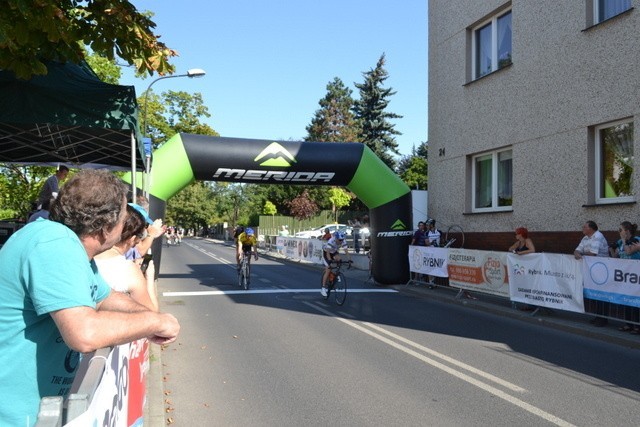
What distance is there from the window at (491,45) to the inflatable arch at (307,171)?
12.9ft

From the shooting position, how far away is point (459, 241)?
1659cm

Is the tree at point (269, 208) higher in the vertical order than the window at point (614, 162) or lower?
higher

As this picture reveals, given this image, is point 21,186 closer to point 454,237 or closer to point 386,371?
point 454,237

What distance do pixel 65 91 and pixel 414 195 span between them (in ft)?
44.3

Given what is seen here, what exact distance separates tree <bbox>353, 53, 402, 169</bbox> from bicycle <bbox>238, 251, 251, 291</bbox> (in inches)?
1760

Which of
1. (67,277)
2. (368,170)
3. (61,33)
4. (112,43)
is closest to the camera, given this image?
(67,277)

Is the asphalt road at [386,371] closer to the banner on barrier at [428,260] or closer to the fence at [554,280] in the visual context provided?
the fence at [554,280]

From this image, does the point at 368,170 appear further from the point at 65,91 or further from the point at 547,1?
the point at 65,91

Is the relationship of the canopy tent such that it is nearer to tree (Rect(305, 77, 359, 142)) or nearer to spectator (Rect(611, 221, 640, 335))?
spectator (Rect(611, 221, 640, 335))

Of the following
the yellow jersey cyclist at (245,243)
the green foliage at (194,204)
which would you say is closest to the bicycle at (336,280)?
the yellow jersey cyclist at (245,243)

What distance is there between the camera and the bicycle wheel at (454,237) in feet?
54.0

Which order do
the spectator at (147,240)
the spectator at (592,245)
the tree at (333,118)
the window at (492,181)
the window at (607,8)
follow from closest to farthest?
the spectator at (147,240)
the spectator at (592,245)
the window at (607,8)
the window at (492,181)
the tree at (333,118)

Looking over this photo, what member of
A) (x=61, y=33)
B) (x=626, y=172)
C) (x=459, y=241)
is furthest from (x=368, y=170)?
(x=61, y=33)

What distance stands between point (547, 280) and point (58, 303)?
395 inches
